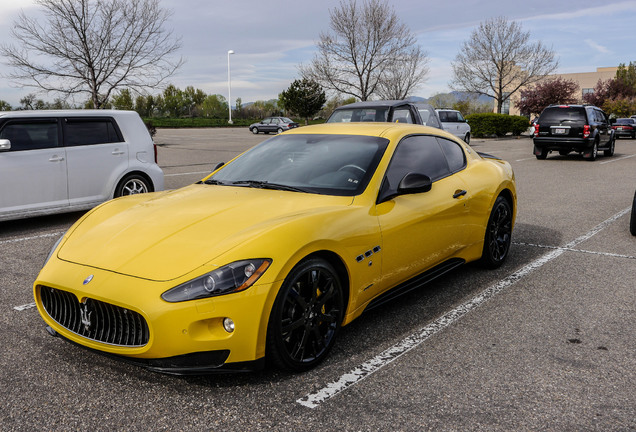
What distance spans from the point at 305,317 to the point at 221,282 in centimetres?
60

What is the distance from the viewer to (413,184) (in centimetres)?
400

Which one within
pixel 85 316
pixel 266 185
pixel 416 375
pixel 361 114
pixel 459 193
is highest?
pixel 361 114

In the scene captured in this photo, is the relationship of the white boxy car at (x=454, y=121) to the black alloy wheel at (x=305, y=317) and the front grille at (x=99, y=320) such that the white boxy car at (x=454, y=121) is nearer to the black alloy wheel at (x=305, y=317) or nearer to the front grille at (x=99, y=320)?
the black alloy wheel at (x=305, y=317)

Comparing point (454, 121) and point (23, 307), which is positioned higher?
point (454, 121)

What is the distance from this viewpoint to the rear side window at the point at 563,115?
17.9 meters

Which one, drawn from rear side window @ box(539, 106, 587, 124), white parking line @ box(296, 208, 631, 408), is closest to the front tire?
white parking line @ box(296, 208, 631, 408)

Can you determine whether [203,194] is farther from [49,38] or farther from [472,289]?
[49,38]

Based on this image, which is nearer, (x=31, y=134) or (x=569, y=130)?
(x=31, y=134)

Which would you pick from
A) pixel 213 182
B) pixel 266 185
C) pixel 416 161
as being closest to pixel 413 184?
pixel 416 161

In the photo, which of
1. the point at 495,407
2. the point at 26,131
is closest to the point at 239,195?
the point at 495,407

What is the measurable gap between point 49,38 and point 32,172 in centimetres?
1691

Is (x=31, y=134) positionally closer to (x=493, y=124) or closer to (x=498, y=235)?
(x=498, y=235)

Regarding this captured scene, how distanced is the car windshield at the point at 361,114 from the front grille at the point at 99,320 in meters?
10.00

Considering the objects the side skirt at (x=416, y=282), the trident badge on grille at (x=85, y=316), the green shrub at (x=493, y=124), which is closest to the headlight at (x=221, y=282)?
the trident badge on grille at (x=85, y=316)
